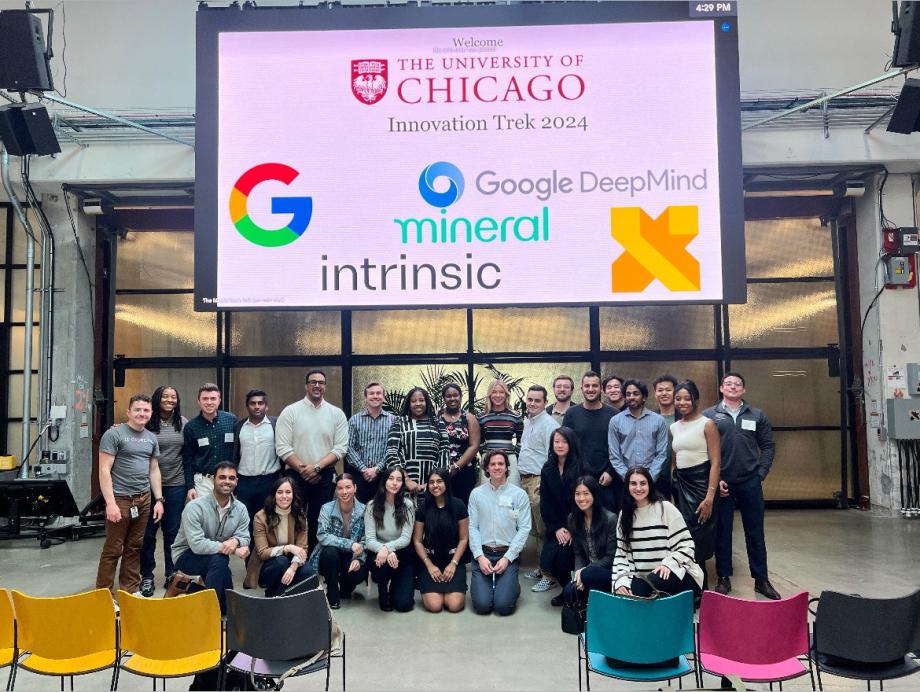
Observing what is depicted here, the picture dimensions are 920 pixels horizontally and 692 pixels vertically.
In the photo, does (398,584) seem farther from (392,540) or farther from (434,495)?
(434,495)

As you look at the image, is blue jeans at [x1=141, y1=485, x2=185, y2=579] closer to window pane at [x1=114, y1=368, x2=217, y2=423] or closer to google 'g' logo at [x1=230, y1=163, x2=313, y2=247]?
google 'g' logo at [x1=230, y1=163, x2=313, y2=247]

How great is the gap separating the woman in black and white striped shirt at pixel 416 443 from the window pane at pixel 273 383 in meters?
3.11

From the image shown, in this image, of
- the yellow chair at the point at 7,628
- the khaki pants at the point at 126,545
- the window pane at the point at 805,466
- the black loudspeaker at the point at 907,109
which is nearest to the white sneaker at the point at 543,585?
the khaki pants at the point at 126,545

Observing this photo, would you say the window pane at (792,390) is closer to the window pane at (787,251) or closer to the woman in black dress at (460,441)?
the window pane at (787,251)

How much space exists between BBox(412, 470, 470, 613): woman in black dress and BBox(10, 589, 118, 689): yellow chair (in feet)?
6.26

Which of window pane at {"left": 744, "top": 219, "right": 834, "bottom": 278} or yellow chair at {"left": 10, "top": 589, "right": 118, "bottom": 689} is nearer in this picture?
yellow chair at {"left": 10, "top": 589, "right": 118, "bottom": 689}

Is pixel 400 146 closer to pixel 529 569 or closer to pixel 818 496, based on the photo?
pixel 529 569

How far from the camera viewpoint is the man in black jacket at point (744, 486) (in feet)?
15.0

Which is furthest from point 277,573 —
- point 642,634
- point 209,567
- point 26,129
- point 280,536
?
point 26,129

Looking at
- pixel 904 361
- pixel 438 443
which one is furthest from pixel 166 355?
pixel 904 361

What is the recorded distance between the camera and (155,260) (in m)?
8.23

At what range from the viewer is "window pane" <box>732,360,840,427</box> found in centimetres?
801

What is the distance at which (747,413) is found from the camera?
185 inches

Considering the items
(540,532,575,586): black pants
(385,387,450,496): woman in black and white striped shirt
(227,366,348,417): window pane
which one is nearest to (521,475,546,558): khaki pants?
(540,532,575,586): black pants
